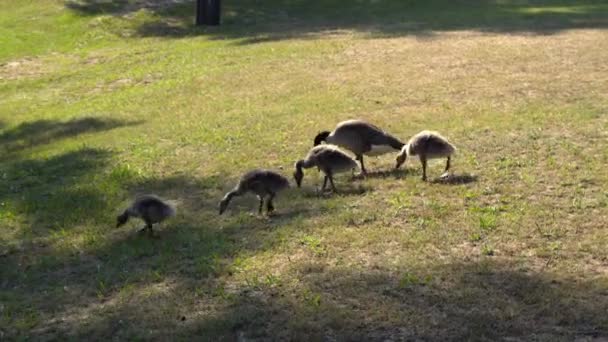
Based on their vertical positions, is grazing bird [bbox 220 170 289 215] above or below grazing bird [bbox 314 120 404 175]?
below

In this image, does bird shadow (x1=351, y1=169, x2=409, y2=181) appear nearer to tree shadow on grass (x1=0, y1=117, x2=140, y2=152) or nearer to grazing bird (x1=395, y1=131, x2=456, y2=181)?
grazing bird (x1=395, y1=131, x2=456, y2=181)

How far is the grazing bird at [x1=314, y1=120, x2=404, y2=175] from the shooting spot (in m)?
11.6

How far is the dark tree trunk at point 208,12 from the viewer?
35188 millimetres

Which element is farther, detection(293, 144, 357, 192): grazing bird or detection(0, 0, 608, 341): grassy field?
detection(293, 144, 357, 192): grazing bird

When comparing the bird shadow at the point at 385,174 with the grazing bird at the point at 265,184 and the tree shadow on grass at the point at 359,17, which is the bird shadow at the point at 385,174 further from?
the tree shadow on grass at the point at 359,17

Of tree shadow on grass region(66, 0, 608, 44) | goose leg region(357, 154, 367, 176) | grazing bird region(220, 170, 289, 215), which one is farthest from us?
tree shadow on grass region(66, 0, 608, 44)

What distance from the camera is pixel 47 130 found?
1831 cm

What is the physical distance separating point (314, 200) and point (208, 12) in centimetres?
2606

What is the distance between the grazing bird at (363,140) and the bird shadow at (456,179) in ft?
2.81

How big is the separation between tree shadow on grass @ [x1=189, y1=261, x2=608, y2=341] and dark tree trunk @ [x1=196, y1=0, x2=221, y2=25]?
93.9ft

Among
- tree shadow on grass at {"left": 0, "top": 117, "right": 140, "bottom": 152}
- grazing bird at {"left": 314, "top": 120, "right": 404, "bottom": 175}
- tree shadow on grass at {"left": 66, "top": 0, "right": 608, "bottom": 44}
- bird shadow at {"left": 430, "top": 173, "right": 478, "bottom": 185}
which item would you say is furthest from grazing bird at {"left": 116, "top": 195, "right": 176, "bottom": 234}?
tree shadow on grass at {"left": 66, "top": 0, "right": 608, "bottom": 44}

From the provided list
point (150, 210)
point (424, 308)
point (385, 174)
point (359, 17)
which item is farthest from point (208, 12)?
point (424, 308)

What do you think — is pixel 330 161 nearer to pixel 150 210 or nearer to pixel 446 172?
pixel 446 172

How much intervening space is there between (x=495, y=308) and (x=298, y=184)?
15.5ft
